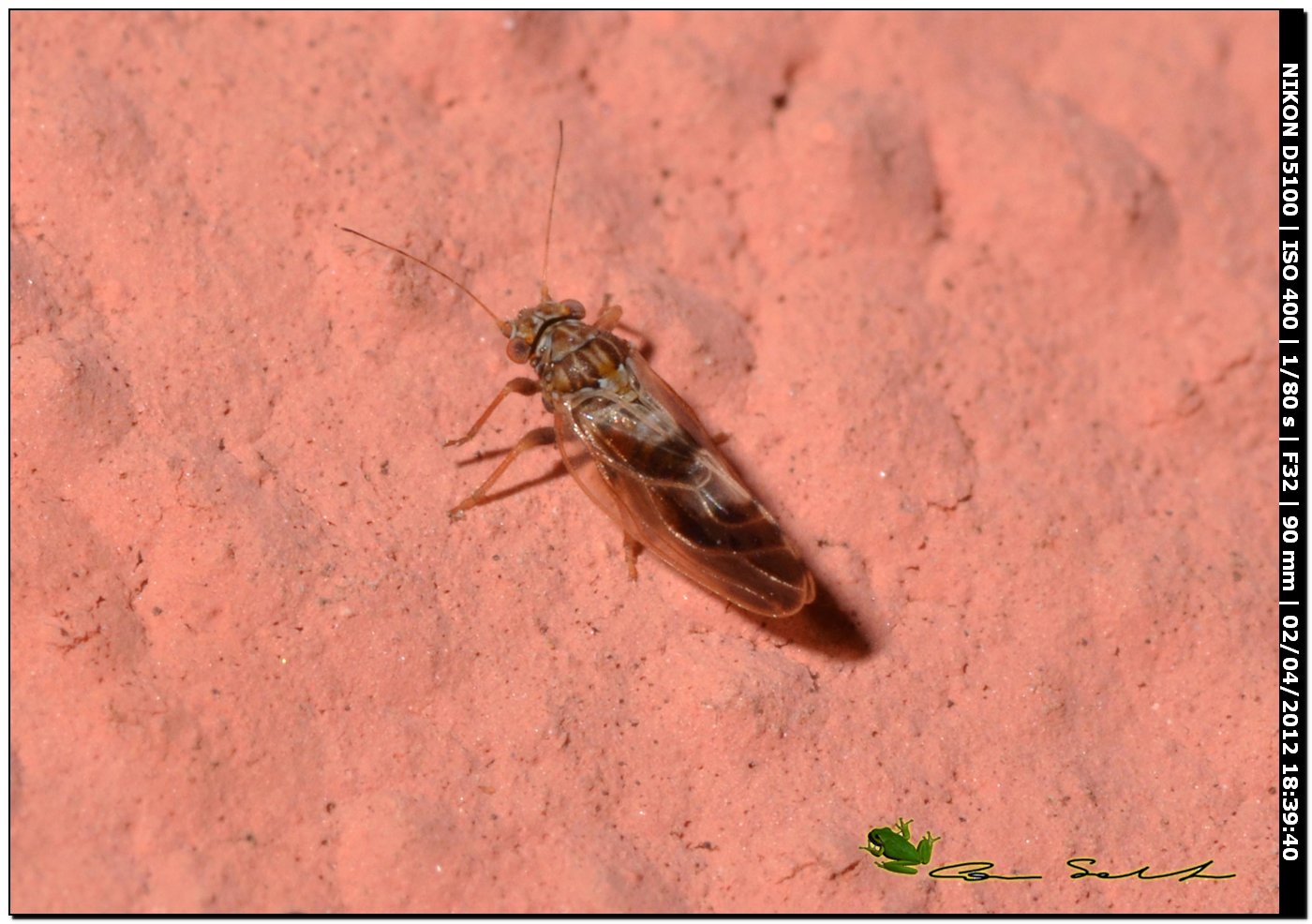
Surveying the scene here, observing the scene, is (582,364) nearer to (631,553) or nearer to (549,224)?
(549,224)

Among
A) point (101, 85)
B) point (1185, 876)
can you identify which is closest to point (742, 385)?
point (1185, 876)

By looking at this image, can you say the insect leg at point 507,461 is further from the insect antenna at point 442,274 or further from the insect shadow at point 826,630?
the insect shadow at point 826,630

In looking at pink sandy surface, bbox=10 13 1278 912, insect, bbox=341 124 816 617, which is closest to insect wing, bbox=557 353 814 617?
insect, bbox=341 124 816 617

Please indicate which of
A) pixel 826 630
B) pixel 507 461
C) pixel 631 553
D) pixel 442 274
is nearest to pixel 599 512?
pixel 631 553

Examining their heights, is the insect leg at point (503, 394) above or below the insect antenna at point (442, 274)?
below

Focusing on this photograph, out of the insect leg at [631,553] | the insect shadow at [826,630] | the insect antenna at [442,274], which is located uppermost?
the insect antenna at [442,274]

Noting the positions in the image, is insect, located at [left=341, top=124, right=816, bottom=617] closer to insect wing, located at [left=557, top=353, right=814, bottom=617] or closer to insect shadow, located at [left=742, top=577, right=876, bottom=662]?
insect wing, located at [left=557, top=353, right=814, bottom=617]

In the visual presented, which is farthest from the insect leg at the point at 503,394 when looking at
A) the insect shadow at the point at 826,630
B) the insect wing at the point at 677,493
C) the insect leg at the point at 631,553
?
the insect shadow at the point at 826,630
